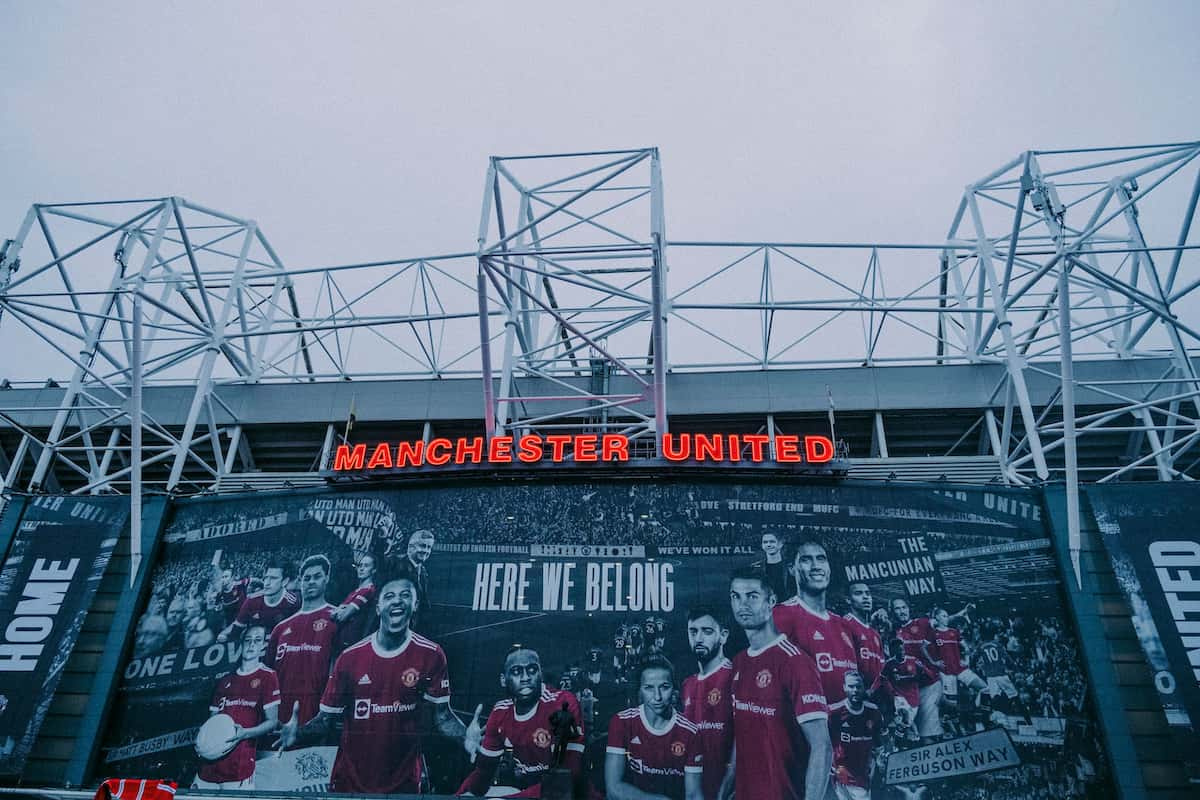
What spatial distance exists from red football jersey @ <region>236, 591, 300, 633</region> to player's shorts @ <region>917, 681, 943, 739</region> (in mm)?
19811

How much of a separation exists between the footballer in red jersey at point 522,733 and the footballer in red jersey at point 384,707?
942mm

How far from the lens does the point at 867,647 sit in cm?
2494

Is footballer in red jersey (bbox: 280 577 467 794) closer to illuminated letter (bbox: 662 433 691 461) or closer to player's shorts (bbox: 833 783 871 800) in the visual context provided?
illuminated letter (bbox: 662 433 691 461)

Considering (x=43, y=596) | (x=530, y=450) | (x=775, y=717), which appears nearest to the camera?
(x=775, y=717)

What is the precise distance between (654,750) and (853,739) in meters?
5.72

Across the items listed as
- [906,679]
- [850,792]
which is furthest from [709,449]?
[850,792]

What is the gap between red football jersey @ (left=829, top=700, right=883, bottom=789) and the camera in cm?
2319

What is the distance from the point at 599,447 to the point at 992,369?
1751 centimetres

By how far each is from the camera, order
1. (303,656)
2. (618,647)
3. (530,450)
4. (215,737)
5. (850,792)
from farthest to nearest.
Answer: (530,450)
(303,656)
(215,737)
(618,647)
(850,792)

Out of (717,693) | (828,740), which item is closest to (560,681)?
(717,693)

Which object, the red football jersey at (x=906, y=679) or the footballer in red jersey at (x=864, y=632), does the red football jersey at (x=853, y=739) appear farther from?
the footballer in red jersey at (x=864, y=632)

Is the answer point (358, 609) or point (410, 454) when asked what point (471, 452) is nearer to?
point (410, 454)

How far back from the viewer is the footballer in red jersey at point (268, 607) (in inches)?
1078

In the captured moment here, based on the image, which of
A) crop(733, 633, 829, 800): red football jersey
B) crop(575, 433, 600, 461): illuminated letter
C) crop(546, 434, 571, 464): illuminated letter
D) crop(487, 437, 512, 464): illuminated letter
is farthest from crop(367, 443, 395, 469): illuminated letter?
crop(733, 633, 829, 800): red football jersey
